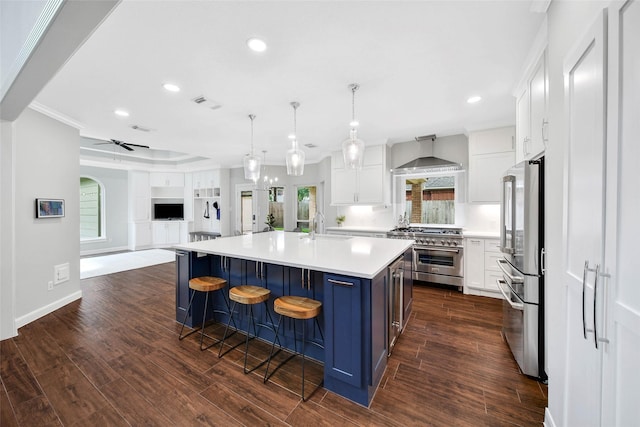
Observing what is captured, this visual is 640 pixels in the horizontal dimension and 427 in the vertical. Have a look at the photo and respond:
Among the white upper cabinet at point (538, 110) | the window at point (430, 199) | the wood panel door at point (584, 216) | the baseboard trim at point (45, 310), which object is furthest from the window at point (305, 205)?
the wood panel door at point (584, 216)

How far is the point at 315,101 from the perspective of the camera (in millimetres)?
3076

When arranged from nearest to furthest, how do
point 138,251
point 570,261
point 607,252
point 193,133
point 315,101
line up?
point 607,252 → point 570,261 → point 315,101 → point 193,133 → point 138,251

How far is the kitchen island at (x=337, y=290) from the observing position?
67.8 inches

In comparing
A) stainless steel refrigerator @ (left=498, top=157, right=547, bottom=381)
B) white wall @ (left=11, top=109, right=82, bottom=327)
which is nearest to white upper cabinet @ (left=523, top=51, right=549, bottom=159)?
stainless steel refrigerator @ (left=498, top=157, right=547, bottom=381)

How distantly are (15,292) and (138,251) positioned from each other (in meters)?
5.13

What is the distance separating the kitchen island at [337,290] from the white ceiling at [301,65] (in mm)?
1758

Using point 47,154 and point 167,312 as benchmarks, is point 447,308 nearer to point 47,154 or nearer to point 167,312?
point 167,312

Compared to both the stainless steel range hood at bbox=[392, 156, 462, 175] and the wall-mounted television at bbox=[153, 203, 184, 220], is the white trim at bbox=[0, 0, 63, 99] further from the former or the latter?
the wall-mounted television at bbox=[153, 203, 184, 220]

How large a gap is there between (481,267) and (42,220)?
6.19 meters

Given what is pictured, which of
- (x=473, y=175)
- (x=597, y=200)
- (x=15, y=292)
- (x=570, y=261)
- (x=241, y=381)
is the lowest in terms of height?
(x=241, y=381)

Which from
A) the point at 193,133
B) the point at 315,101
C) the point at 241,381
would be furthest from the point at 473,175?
the point at 193,133

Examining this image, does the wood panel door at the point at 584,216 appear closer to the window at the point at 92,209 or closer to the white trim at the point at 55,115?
the white trim at the point at 55,115

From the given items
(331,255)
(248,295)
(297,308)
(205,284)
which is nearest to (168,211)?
(205,284)

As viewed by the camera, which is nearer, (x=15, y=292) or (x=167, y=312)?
(x=15, y=292)
